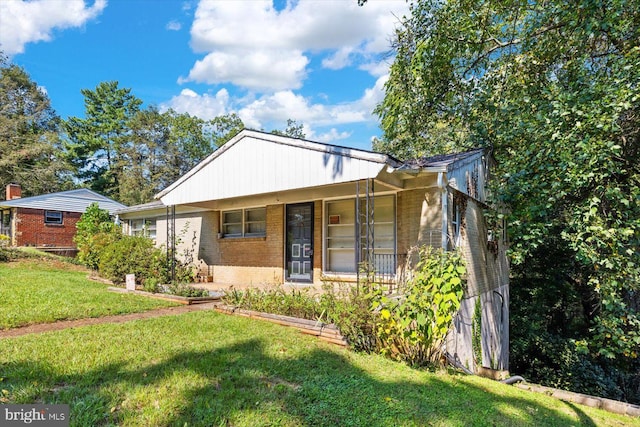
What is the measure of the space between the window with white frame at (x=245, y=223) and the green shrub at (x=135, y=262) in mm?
2301

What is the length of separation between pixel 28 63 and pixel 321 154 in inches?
1662

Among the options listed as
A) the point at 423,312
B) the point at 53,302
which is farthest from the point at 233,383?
the point at 53,302

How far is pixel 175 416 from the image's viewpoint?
3.09 m

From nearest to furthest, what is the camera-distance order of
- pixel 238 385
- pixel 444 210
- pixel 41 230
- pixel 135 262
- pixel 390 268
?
1. pixel 238 385
2. pixel 444 210
3. pixel 390 268
4. pixel 135 262
5. pixel 41 230

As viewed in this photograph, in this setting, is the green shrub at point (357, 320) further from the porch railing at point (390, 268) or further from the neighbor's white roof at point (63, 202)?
the neighbor's white roof at point (63, 202)

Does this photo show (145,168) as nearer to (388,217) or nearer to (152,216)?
A: (152,216)

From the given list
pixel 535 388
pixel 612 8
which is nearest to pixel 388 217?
pixel 535 388

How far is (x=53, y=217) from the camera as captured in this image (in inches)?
944

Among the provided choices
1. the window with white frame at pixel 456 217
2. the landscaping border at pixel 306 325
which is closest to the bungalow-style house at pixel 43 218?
the landscaping border at pixel 306 325

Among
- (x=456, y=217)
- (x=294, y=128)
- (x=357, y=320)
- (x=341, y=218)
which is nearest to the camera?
(x=357, y=320)

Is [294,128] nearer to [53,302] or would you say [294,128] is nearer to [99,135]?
[99,135]

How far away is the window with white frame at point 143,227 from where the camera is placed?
52.1ft

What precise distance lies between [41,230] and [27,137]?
12.0 meters

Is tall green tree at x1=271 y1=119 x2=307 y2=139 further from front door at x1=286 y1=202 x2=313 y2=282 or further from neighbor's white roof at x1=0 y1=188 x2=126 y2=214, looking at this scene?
front door at x1=286 y1=202 x2=313 y2=282
